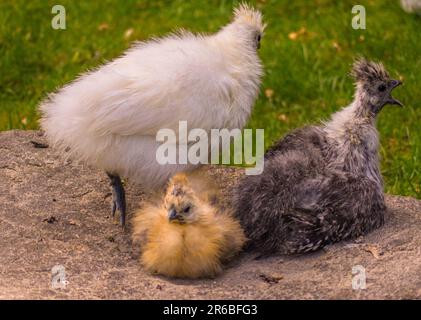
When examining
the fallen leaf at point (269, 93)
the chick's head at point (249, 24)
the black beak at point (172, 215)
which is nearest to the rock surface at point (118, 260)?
the black beak at point (172, 215)

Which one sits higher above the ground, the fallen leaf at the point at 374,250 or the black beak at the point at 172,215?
the black beak at the point at 172,215

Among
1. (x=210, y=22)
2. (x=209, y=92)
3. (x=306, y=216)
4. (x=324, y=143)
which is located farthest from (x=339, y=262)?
(x=210, y=22)

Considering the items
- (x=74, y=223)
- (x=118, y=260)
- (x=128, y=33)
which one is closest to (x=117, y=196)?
(x=74, y=223)

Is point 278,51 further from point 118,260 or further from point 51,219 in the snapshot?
point 118,260

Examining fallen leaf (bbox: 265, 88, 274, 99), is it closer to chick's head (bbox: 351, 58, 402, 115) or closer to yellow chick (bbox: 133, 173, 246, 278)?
chick's head (bbox: 351, 58, 402, 115)

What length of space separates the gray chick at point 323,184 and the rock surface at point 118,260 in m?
0.10

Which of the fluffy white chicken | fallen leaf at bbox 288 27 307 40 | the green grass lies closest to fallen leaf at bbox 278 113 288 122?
the green grass

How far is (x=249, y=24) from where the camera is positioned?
4.99 meters

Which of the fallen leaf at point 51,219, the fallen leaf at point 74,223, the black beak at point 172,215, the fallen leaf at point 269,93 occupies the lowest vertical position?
the fallen leaf at point 74,223

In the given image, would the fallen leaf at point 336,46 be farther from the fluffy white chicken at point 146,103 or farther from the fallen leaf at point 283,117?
the fluffy white chicken at point 146,103

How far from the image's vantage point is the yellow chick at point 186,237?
4.18 meters

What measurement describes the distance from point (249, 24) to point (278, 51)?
112 inches

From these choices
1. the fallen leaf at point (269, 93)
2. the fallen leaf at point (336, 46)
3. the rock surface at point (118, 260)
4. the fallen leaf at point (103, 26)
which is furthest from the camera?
the fallen leaf at point (103, 26)

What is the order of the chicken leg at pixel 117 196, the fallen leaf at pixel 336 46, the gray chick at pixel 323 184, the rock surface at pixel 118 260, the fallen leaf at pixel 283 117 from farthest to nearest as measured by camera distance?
the fallen leaf at pixel 336 46, the fallen leaf at pixel 283 117, the chicken leg at pixel 117 196, the gray chick at pixel 323 184, the rock surface at pixel 118 260
